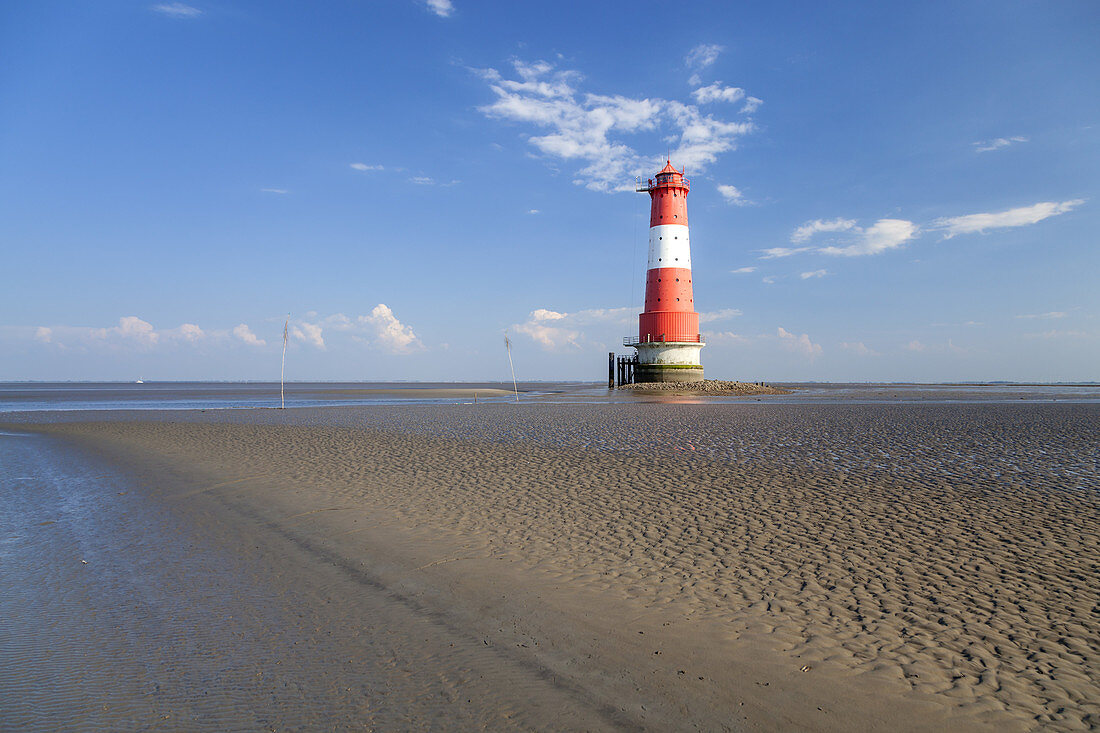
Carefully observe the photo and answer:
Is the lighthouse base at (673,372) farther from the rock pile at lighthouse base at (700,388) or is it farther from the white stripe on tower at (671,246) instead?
the white stripe on tower at (671,246)

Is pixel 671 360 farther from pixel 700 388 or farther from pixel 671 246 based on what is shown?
pixel 671 246

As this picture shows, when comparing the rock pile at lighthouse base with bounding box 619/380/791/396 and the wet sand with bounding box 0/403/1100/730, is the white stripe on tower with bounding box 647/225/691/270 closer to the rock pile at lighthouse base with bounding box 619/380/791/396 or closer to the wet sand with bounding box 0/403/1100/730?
the rock pile at lighthouse base with bounding box 619/380/791/396

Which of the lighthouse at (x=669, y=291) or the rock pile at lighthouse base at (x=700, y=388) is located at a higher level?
the lighthouse at (x=669, y=291)

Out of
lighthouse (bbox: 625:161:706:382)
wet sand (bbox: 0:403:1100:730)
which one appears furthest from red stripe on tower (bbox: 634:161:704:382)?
wet sand (bbox: 0:403:1100:730)

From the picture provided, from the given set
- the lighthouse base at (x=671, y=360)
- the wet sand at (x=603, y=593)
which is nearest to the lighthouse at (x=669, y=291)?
the lighthouse base at (x=671, y=360)

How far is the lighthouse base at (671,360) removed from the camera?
4700cm

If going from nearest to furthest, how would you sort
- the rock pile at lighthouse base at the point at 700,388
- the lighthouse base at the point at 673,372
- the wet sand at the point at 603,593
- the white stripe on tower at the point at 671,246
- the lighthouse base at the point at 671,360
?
the wet sand at the point at 603,593 < the white stripe on tower at the point at 671,246 < the lighthouse base at the point at 671,360 < the rock pile at lighthouse base at the point at 700,388 < the lighthouse base at the point at 673,372

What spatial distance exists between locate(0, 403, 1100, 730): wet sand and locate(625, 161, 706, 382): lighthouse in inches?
1319

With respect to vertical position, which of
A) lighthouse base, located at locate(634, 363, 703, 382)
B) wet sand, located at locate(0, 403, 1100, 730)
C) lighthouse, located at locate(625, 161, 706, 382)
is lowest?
wet sand, located at locate(0, 403, 1100, 730)

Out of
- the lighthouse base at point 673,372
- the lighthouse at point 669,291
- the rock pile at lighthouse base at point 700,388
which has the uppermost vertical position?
the lighthouse at point 669,291

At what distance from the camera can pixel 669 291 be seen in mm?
45219

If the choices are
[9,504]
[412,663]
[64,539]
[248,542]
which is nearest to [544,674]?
[412,663]

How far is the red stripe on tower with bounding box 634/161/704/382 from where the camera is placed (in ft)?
146

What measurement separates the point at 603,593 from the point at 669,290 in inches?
1617
